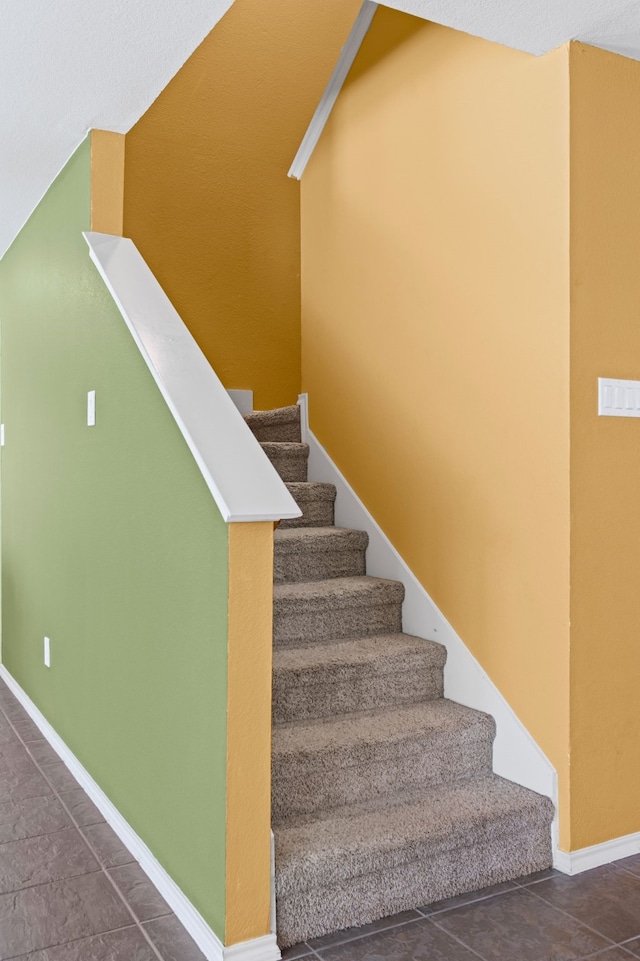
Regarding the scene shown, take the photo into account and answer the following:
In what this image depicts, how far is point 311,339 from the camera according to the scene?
3781 millimetres

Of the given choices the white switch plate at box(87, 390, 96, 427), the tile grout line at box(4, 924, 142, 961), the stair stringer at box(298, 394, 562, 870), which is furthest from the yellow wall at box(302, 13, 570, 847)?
the tile grout line at box(4, 924, 142, 961)

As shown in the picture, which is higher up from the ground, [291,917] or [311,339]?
[311,339]

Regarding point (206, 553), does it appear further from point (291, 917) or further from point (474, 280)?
point (474, 280)

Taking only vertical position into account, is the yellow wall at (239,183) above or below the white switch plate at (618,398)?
above

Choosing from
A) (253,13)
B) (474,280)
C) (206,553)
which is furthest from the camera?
(253,13)

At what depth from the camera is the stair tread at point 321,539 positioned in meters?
3.10

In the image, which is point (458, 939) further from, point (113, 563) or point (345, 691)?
point (113, 563)

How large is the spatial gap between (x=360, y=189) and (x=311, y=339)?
0.71 meters

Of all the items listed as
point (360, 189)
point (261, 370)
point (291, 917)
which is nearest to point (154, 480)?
point (291, 917)

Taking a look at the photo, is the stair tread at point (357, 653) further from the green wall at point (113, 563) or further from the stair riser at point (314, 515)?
the stair riser at point (314, 515)

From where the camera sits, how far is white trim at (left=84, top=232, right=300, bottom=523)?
1.83 m

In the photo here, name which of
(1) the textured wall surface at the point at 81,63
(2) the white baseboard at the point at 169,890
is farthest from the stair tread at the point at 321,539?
(1) the textured wall surface at the point at 81,63

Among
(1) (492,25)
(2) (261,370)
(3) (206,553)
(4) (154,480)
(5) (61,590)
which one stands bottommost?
(5) (61,590)

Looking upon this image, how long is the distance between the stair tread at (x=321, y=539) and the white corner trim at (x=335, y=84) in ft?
5.79
